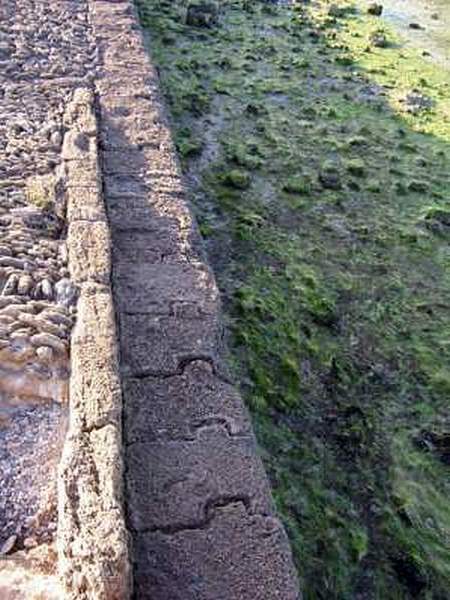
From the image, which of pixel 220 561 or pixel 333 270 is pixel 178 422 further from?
pixel 333 270

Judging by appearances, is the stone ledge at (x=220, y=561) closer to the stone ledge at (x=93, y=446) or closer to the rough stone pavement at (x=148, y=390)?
the rough stone pavement at (x=148, y=390)

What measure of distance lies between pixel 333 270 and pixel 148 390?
103 inches

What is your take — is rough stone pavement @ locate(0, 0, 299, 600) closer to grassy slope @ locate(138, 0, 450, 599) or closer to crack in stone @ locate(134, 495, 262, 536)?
crack in stone @ locate(134, 495, 262, 536)

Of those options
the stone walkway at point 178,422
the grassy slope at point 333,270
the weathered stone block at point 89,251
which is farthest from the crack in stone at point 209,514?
the weathered stone block at point 89,251

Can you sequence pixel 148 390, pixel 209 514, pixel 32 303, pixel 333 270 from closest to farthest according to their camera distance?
pixel 209 514 < pixel 148 390 < pixel 32 303 < pixel 333 270

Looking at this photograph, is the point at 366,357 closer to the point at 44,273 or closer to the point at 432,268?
the point at 432,268

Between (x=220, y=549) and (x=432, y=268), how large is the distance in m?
3.70

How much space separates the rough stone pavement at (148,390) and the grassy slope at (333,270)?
2.45 feet

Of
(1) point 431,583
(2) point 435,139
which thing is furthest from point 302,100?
(1) point 431,583

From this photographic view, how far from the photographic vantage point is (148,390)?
3.47 meters

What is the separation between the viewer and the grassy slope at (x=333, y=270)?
3.88 m

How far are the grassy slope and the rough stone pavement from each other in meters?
0.75

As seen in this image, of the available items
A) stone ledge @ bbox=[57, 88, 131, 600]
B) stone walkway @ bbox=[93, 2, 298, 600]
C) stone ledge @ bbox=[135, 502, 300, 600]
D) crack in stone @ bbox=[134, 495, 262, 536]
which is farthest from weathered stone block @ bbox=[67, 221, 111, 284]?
stone ledge @ bbox=[135, 502, 300, 600]

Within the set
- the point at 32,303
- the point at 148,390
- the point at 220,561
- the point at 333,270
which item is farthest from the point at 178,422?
A: the point at 333,270
